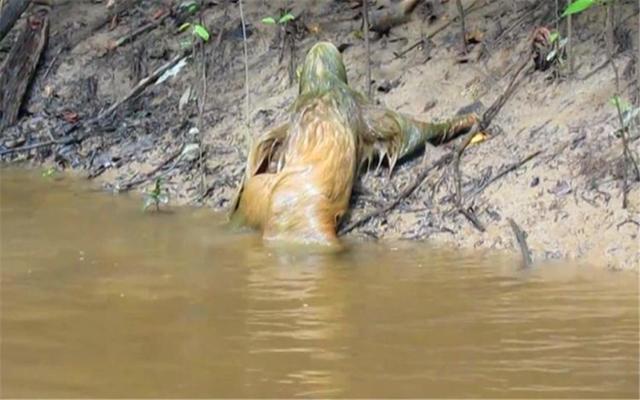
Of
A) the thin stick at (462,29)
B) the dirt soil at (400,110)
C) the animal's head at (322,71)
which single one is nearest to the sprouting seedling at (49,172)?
the dirt soil at (400,110)

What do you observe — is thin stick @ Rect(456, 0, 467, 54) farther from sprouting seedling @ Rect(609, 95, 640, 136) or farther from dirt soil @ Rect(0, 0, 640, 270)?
sprouting seedling @ Rect(609, 95, 640, 136)

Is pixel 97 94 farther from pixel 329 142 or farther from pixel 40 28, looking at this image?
pixel 329 142

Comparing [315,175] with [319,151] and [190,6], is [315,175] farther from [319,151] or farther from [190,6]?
[190,6]

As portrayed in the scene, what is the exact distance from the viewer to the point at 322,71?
318 inches

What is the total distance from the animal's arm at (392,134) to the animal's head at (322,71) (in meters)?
0.31

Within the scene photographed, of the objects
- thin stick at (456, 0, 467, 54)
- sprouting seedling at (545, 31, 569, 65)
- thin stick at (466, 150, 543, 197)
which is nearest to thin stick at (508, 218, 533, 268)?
thin stick at (466, 150, 543, 197)

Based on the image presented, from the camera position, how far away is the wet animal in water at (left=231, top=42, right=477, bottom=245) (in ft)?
23.6

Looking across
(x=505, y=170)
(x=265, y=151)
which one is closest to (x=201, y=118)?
(x=265, y=151)

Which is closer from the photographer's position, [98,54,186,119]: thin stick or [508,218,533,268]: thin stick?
[508,218,533,268]: thin stick

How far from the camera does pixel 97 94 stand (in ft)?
35.9

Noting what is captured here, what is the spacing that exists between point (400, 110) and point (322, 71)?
33.2 inches

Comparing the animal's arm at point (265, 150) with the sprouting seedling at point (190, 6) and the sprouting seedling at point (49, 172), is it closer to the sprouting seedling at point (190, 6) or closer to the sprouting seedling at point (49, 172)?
the sprouting seedling at point (190, 6)

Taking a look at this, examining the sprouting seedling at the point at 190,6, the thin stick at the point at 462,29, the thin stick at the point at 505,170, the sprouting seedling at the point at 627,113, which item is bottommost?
the thin stick at the point at 505,170

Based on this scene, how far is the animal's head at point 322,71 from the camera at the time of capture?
8.05 metres
